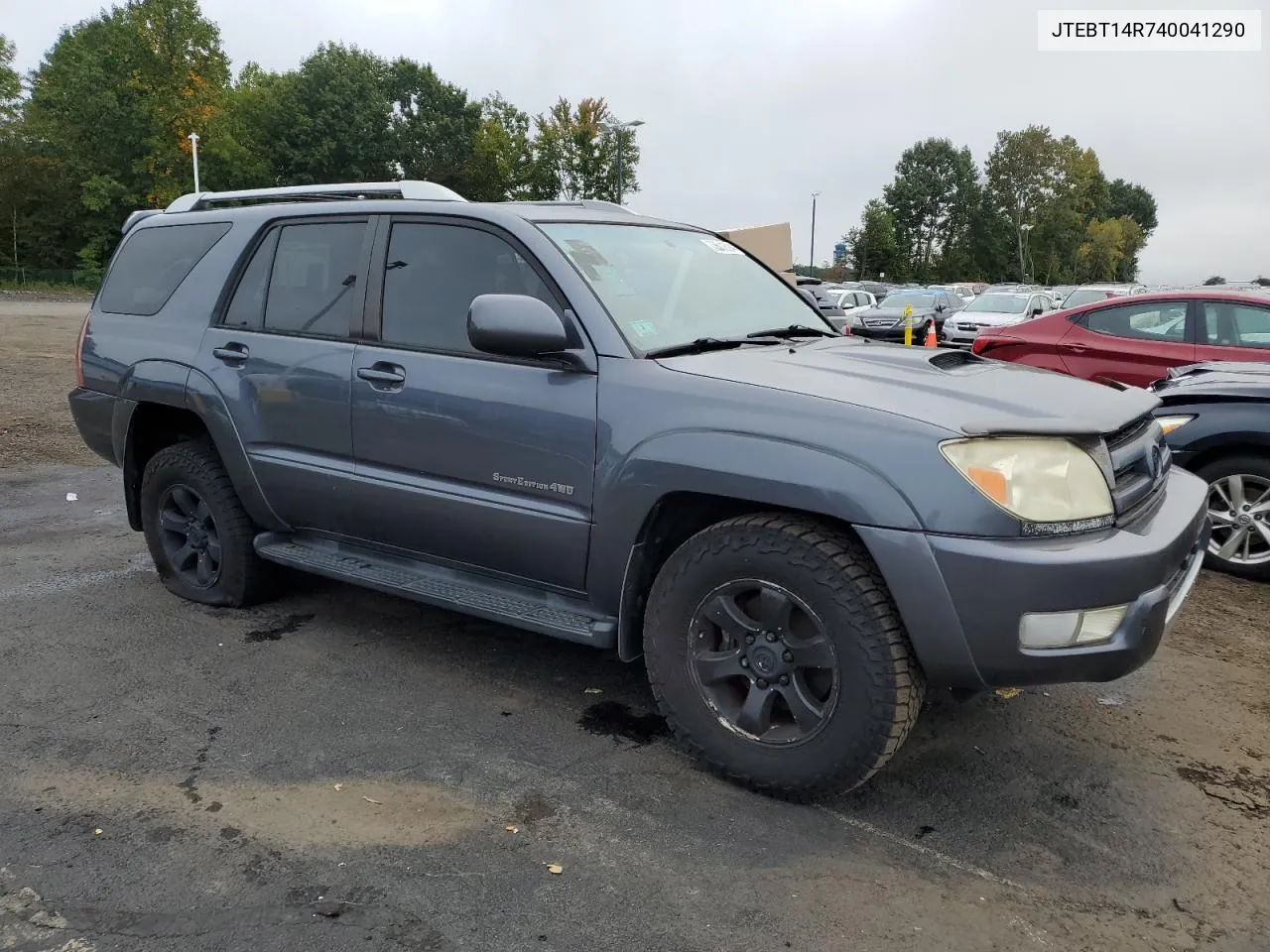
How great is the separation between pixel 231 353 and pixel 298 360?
0.44 metres

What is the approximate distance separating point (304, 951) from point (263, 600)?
2559 mm

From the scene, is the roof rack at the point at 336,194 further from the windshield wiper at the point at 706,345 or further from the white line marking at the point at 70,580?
the white line marking at the point at 70,580

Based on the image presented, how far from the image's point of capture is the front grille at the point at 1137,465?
9.23ft

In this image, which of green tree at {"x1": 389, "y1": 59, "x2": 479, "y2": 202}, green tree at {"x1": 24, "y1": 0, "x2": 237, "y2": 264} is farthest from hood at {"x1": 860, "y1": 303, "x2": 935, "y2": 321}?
green tree at {"x1": 24, "y1": 0, "x2": 237, "y2": 264}

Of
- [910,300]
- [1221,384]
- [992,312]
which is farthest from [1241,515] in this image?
[910,300]

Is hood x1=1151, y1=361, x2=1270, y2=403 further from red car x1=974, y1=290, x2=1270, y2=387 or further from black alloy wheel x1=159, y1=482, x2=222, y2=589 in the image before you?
black alloy wheel x1=159, y1=482, x2=222, y2=589

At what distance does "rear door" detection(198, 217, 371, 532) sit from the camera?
3.84 meters

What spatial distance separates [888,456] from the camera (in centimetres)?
→ 262

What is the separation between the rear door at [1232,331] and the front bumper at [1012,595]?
19.2 feet

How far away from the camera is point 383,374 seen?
366 centimetres

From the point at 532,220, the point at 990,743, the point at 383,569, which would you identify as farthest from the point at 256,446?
the point at 990,743

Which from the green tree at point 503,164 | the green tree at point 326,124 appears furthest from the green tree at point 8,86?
the green tree at point 503,164

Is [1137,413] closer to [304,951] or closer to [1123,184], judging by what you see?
[304,951]

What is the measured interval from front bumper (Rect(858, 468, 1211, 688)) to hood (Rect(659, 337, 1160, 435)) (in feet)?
1.04
